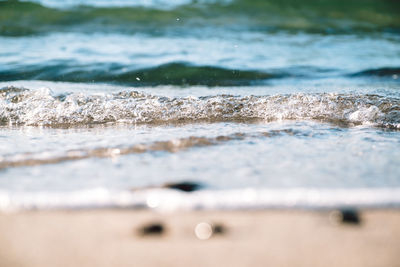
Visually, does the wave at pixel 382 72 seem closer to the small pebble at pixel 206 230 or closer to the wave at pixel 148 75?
the wave at pixel 148 75

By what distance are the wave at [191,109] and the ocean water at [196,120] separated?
1 centimetres

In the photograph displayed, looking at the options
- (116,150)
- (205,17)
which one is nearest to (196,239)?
(116,150)

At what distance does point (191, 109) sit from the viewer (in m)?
2.31

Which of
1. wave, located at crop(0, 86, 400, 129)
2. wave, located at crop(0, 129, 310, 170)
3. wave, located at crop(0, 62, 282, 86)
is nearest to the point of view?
wave, located at crop(0, 129, 310, 170)

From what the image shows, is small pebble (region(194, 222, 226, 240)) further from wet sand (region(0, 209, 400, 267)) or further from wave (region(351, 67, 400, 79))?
wave (region(351, 67, 400, 79))

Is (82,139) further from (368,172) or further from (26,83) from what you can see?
(26,83)

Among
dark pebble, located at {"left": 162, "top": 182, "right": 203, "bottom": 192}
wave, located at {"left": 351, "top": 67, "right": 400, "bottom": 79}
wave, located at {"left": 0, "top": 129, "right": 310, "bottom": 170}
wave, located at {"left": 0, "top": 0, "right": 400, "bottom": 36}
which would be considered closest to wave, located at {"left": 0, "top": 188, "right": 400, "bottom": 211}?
dark pebble, located at {"left": 162, "top": 182, "right": 203, "bottom": 192}

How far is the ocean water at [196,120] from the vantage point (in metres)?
1.09

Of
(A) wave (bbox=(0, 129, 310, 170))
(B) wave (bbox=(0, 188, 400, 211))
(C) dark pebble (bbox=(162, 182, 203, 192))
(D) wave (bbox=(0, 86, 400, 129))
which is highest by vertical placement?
(D) wave (bbox=(0, 86, 400, 129))

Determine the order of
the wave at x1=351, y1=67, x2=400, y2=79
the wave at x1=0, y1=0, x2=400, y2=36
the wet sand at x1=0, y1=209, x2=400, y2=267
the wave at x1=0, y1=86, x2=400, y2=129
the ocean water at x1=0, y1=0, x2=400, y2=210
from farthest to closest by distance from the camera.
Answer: the wave at x1=0, y1=0, x2=400, y2=36 < the wave at x1=351, y1=67, x2=400, y2=79 < the wave at x1=0, y1=86, x2=400, y2=129 < the ocean water at x1=0, y1=0, x2=400, y2=210 < the wet sand at x1=0, y1=209, x2=400, y2=267

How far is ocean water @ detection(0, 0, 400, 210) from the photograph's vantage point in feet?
3.59

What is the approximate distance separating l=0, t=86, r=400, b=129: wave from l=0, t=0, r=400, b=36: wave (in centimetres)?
373

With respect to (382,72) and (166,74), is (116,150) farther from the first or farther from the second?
(382,72)

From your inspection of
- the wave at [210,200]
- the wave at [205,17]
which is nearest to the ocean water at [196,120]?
the wave at [210,200]
